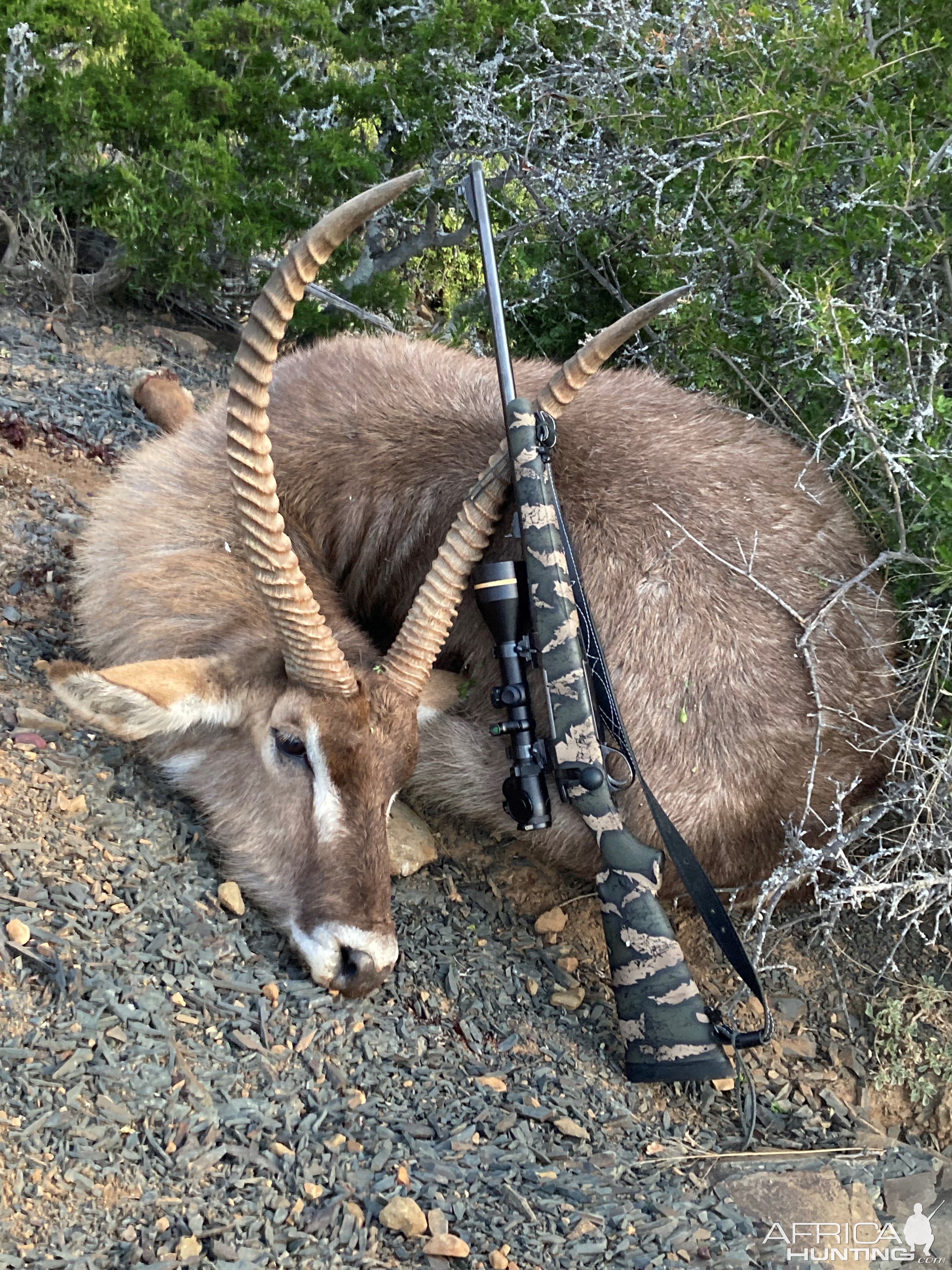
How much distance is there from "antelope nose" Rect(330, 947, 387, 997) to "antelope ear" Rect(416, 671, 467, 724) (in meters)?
0.98

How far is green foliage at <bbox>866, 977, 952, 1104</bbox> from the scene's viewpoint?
370 cm

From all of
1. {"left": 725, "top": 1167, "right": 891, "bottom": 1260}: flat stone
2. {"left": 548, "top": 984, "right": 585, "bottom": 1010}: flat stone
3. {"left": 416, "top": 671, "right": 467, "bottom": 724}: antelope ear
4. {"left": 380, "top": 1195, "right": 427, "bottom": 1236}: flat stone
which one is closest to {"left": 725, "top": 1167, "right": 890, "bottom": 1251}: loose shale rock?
{"left": 725, "top": 1167, "right": 891, "bottom": 1260}: flat stone

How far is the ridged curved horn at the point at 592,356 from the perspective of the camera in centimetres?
351

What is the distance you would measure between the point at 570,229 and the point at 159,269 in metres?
2.72

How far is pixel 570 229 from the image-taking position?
18.8ft

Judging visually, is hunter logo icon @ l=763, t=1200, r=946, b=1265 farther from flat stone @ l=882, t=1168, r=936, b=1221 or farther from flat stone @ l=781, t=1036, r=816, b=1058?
flat stone @ l=781, t=1036, r=816, b=1058

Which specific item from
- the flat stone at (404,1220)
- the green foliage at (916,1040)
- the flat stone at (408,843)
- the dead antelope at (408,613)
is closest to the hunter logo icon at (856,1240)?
the green foliage at (916,1040)

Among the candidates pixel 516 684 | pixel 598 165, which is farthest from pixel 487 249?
pixel 598 165

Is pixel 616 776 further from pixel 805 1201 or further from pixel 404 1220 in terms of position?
pixel 404 1220

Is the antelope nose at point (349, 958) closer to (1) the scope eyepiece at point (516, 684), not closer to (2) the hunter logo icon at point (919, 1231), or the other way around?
(1) the scope eyepiece at point (516, 684)

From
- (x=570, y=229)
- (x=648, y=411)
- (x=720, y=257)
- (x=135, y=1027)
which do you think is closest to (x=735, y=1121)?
(x=135, y=1027)

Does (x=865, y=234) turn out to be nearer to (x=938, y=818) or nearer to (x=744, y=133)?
(x=744, y=133)

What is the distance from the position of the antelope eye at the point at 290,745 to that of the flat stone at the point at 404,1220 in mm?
1405

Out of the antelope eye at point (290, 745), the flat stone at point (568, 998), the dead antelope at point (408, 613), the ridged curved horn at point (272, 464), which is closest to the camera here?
the ridged curved horn at point (272, 464)
